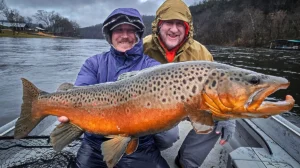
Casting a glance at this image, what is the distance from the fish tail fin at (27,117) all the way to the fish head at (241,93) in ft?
5.71

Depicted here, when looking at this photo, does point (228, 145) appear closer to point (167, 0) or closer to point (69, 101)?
point (167, 0)

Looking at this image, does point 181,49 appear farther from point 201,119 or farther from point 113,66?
point 201,119

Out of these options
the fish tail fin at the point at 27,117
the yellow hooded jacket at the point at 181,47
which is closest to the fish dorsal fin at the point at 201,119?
the fish tail fin at the point at 27,117

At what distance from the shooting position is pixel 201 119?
2227 mm

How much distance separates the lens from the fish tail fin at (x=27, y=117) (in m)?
2.75

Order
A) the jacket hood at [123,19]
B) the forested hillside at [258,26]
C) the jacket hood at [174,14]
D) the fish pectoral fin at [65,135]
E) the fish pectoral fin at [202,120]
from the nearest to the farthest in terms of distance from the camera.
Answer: the fish pectoral fin at [202,120]
the fish pectoral fin at [65,135]
the jacket hood at [123,19]
the jacket hood at [174,14]
the forested hillside at [258,26]

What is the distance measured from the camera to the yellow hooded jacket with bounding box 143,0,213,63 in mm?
3807

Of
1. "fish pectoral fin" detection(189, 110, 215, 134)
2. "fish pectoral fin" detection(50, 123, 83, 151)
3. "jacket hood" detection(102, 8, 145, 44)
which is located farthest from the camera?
"jacket hood" detection(102, 8, 145, 44)

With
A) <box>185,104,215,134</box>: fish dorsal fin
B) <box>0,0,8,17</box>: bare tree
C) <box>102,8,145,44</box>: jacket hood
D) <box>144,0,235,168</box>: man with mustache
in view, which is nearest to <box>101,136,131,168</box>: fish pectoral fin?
<box>185,104,215,134</box>: fish dorsal fin

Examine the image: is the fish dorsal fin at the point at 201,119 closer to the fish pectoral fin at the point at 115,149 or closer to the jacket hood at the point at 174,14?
the fish pectoral fin at the point at 115,149

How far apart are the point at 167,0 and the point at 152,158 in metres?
2.42

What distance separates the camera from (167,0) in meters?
4.20

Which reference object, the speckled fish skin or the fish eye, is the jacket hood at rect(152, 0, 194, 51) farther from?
the fish eye

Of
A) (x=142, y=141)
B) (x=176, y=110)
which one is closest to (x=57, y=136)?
(x=142, y=141)
